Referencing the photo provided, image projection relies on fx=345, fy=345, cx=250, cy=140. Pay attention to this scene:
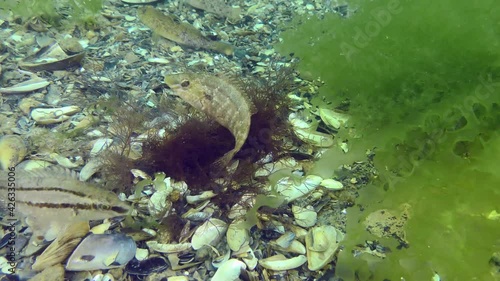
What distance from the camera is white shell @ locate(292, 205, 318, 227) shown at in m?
3.13

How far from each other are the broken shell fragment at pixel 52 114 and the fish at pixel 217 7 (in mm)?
3385

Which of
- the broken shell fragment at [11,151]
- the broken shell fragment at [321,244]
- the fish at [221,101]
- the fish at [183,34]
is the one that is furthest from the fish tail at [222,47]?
the broken shell fragment at [321,244]

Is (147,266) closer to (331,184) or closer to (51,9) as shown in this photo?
(331,184)

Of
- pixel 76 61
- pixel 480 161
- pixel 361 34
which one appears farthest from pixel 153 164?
pixel 361 34

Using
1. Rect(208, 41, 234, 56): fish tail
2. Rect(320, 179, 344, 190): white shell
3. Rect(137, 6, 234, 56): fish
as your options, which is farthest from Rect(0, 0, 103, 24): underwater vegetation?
Rect(320, 179, 344, 190): white shell

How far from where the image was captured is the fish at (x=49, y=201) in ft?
9.26

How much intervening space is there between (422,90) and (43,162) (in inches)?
167

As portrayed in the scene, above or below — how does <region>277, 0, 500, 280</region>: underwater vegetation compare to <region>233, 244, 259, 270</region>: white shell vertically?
above

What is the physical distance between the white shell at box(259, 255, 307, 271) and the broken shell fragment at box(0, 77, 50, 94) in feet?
11.6

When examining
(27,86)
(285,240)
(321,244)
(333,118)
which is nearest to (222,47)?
(333,118)

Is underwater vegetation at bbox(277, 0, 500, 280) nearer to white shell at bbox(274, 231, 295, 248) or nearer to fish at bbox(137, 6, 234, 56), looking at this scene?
white shell at bbox(274, 231, 295, 248)

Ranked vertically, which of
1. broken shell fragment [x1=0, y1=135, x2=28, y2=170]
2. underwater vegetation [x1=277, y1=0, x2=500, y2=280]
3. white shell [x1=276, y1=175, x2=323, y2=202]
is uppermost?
underwater vegetation [x1=277, y1=0, x2=500, y2=280]

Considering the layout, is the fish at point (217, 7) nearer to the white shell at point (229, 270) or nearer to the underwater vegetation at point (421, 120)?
the underwater vegetation at point (421, 120)

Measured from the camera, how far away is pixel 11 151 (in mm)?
3426
